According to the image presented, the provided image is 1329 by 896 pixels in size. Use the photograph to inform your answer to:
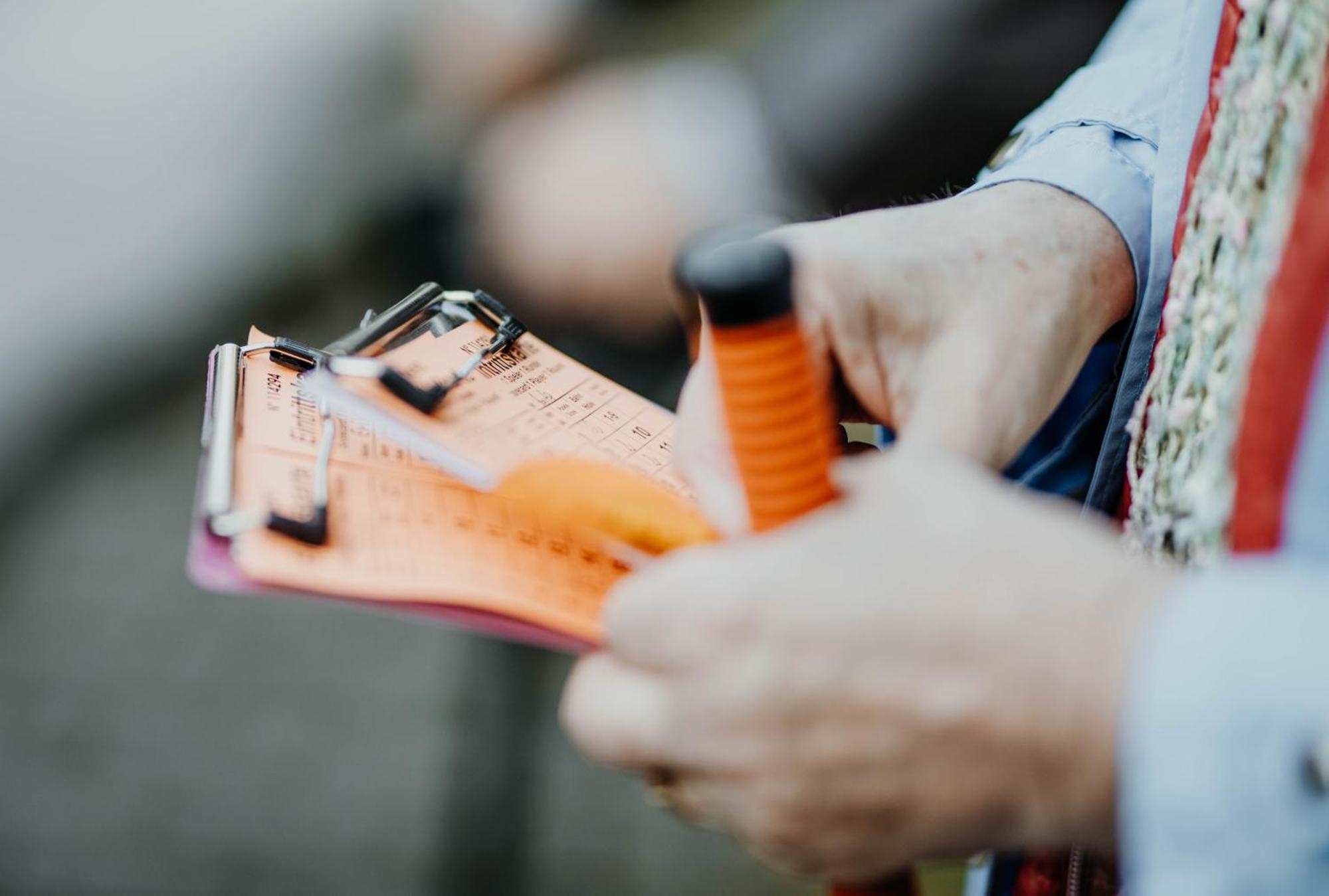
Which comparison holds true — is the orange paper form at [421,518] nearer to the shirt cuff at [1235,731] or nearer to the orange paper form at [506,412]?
the orange paper form at [506,412]

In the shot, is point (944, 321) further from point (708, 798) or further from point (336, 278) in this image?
point (336, 278)

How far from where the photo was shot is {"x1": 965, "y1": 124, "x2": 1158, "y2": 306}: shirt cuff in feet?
1.87

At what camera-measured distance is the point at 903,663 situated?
0.33m

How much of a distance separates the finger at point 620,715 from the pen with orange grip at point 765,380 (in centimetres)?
7

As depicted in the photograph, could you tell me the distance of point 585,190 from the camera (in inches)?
46.6

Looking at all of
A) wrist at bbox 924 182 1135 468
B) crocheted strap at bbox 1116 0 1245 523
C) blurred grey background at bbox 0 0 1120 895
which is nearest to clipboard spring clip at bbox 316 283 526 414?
wrist at bbox 924 182 1135 468

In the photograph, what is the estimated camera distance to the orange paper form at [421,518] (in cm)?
39

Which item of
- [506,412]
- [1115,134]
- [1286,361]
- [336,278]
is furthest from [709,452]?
[336,278]

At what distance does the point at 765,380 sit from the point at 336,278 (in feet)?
6.69

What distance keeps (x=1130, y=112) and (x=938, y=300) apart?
0.68 ft

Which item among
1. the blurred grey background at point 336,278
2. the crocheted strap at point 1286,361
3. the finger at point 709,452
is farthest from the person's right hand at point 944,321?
the blurred grey background at point 336,278

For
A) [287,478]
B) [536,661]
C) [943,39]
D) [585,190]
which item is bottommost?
[287,478]

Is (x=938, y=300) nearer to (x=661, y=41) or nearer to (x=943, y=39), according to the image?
(x=943, y=39)

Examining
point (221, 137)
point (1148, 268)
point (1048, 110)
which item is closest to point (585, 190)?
point (1048, 110)
